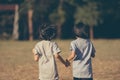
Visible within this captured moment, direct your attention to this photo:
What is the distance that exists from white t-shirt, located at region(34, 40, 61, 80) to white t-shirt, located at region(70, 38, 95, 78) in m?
0.38

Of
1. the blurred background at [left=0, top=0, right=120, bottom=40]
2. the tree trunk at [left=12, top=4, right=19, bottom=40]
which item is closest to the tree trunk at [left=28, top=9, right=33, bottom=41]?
the blurred background at [left=0, top=0, right=120, bottom=40]

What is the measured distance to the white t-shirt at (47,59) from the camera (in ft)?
21.2

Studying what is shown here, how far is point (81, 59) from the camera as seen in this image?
21.9 ft

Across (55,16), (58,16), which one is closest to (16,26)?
(55,16)

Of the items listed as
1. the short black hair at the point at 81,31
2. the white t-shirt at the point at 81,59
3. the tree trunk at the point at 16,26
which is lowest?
the white t-shirt at the point at 81,59

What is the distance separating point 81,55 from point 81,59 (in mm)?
73

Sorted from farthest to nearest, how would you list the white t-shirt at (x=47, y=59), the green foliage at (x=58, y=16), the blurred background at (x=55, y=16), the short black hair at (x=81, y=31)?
1. the green foliage at (x=58, y=16)
2. the blurred background at (x=55, y=16)
3. the short black hair at (x=81, y=31)
4. the white t-shirt at (x=47, y=59)

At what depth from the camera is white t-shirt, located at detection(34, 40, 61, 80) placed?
254 inches

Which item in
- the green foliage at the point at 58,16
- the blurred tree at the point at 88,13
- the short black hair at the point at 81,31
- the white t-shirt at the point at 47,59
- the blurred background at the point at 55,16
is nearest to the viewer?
the white t-shirt at the point at 47,59

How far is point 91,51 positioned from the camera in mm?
6773

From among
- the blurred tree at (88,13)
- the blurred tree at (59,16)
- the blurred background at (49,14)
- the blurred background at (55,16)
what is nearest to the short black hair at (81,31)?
the blurred background at (55,16)

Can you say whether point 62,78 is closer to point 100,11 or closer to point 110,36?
point 100,11

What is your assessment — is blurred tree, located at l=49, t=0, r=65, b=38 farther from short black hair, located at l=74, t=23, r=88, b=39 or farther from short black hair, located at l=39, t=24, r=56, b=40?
short black hair, located at l=39, t=24, r=56, b=40

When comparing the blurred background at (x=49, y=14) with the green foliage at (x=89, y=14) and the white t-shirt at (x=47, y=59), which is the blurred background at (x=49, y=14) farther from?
the white t-shirt at (x=47, y=59)
